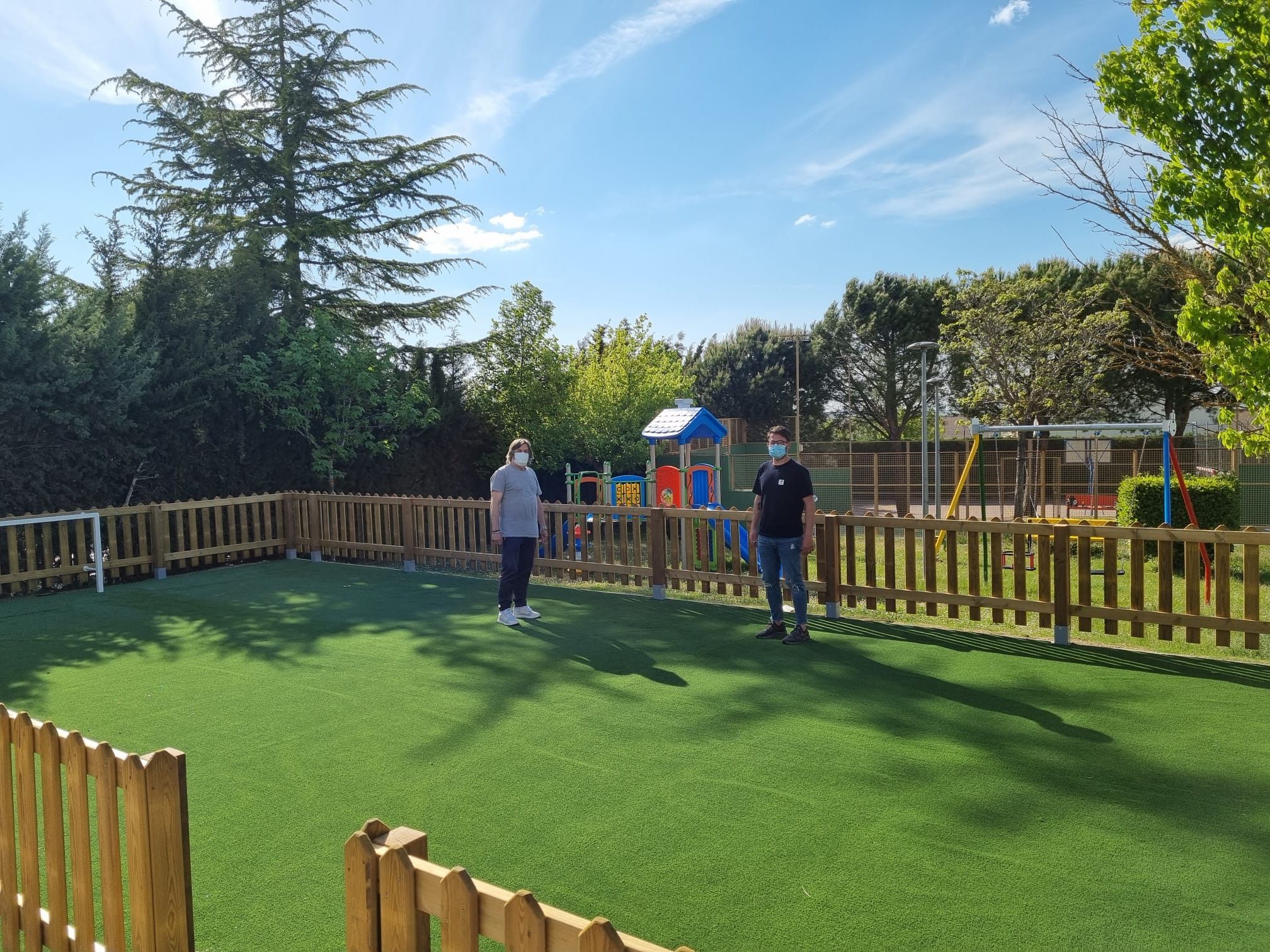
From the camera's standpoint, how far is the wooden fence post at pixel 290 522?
46.3 ft

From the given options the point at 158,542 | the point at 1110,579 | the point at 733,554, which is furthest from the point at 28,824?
the point at 158,542

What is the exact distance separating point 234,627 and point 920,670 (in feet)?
21.4

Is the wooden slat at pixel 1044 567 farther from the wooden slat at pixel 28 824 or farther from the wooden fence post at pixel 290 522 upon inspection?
the wooden fence post at pixel 290 522

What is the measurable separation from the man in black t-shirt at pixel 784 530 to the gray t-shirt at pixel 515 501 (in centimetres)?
228

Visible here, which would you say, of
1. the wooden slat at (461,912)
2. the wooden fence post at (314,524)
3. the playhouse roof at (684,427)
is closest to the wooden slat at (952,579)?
the playhouse roof at (684,427)

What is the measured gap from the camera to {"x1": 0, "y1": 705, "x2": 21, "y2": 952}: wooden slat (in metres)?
2.91

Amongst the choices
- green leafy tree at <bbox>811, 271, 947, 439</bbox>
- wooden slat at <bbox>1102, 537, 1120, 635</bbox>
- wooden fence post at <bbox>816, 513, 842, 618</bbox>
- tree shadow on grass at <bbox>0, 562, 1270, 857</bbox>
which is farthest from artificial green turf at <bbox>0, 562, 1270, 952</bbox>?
green leafy tree at <bbox>811, 271, 947, 439</bbox>

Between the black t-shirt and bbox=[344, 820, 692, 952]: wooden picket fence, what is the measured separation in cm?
572

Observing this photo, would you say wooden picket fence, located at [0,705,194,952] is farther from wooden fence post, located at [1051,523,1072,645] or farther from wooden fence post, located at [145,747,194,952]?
wooden fence post, located at [1051,523,1072,645]

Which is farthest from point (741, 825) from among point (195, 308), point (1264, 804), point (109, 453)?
point (195, 308)

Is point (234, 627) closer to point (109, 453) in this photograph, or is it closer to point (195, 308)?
point (109, 453)

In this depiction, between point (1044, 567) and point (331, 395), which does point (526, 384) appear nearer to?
point (331, 395)

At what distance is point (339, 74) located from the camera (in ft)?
66.1

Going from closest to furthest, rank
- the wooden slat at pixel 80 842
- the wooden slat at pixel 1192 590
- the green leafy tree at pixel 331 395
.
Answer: the wooden slat at pixel 80 842 < the wooden slat at pixel 1192 590 < the green leafy tree at pixel 331 395
